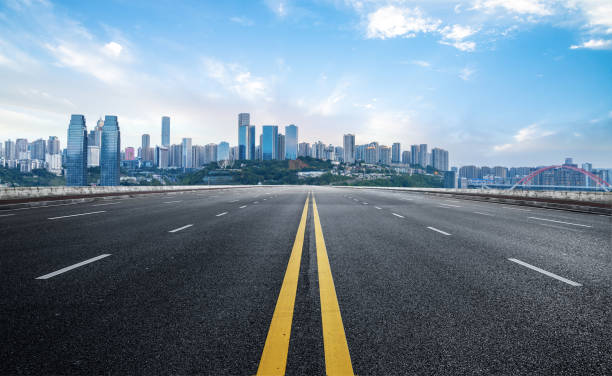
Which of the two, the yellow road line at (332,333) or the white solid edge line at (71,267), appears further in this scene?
the white solid edge line at (71,267)

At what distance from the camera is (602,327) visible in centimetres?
324

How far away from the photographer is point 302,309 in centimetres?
364

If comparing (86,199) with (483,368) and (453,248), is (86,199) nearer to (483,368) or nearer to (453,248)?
(453,248)

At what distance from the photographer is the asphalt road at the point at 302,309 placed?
2596 millimetres

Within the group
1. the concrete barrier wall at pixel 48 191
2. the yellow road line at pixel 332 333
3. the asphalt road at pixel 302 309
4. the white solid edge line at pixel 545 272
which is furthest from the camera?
the concrete barrier wall at pixel 48 191

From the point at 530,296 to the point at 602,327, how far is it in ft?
3.13

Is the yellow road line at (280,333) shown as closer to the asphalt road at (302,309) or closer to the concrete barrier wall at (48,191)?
the asphalt road at (302,309)

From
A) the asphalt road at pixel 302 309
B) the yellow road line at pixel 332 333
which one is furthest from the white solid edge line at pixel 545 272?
the yellow road line at pixel 332 333

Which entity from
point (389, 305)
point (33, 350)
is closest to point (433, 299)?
point (389, 305)

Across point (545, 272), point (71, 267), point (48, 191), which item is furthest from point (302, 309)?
point (48, 191)

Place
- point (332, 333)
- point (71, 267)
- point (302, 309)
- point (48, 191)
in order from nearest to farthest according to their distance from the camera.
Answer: point (332, 333) → point (302, 309) → point (71, 267) → point (48, 191)

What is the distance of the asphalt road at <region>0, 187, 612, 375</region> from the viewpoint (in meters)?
2.60

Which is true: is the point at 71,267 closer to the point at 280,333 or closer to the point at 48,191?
the point at 280,333

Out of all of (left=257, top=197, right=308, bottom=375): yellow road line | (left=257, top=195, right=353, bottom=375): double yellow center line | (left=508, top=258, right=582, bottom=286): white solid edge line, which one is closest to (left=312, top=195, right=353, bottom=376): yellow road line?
(left=257, top=195, right=353, bottom=375): double yellow center line
